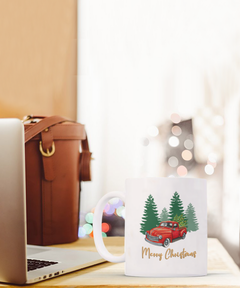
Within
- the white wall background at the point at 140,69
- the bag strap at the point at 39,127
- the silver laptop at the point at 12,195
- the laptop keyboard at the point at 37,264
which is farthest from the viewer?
the white wall background at the point at 140,69

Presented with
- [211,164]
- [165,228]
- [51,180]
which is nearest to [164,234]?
[165,228]

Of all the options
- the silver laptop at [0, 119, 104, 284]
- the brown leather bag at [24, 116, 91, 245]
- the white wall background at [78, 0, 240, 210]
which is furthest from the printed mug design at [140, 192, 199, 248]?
the white wall background at [78, 0, 240, 210]

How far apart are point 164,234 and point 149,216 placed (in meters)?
0.03

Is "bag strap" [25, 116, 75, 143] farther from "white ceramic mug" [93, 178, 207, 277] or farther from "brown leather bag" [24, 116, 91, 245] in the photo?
"white ceramic mug" [93, 178, 207, 277]

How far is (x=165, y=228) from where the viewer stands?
56 cm

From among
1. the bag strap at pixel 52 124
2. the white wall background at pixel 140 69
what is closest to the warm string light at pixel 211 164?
the white wall background at pixel 140 69

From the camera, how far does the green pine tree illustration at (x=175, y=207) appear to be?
56 cm

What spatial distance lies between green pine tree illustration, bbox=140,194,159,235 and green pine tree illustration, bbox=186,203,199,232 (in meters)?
0.04

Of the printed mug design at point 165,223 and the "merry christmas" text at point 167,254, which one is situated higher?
the printed mug design at point 165,223

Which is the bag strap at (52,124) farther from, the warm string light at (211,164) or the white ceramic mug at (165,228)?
the warm string light at (211,164)

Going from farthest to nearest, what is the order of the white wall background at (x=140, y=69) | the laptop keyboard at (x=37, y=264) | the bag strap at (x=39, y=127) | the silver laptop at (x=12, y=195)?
the white wall background at (x=140, y=69) → the bag strap at (x=39, y=127) → the laptop keyboard at (x=37, y=264) → the silver laptop at (x=12, y=195)

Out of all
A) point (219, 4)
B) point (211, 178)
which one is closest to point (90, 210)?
point (211, 178)

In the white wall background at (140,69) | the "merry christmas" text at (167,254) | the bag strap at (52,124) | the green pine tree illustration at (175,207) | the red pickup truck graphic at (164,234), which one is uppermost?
the white wall background at (140,69)

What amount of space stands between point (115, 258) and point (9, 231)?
0.55 ft
